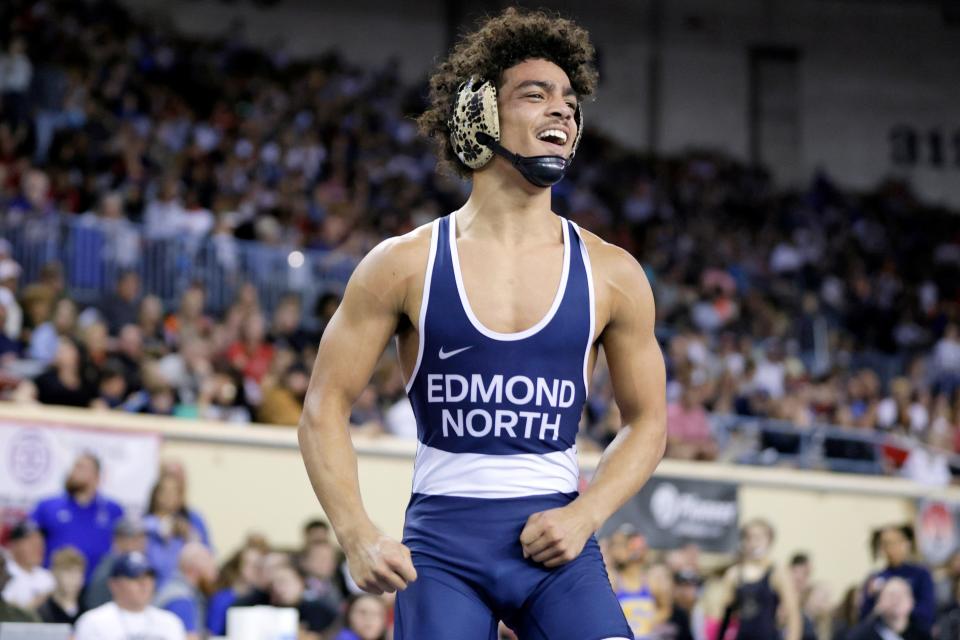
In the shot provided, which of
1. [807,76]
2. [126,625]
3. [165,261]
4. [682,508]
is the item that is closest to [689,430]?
[682,508]

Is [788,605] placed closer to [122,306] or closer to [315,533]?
[315,533]

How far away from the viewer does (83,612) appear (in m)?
8.48

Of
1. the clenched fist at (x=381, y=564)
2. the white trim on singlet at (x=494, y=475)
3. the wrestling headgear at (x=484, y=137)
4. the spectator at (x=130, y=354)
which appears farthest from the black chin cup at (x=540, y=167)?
the spectator at (x=130, y=354)

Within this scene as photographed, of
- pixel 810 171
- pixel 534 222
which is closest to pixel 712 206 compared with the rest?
pixel 810 171

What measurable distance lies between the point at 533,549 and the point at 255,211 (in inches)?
504

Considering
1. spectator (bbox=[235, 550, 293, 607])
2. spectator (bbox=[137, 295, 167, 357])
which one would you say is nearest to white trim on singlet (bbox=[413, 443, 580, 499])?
spectator (bbox=[235, 550, 293, 607])

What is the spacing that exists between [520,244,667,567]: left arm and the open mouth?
1.00 ft

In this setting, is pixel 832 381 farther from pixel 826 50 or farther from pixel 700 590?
pixel 826 50

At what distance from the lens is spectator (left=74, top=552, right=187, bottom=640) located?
780cm

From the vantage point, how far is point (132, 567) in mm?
7992

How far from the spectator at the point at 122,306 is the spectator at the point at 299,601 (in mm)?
3776

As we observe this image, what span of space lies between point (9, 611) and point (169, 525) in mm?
2234

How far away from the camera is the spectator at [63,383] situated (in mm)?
10469

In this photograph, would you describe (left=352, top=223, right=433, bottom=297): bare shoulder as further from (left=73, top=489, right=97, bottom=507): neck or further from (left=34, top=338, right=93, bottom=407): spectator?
(left=34, top=338, right=93, bottom=407): spectator
